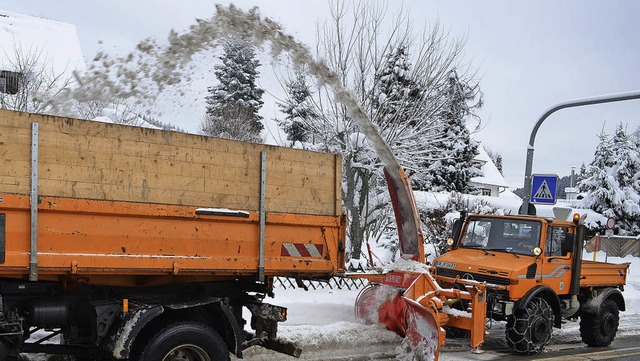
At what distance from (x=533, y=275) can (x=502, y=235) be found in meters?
0.97

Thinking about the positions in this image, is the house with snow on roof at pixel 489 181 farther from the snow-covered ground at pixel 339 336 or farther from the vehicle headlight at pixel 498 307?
the vehicle headlight at pixel 498 307

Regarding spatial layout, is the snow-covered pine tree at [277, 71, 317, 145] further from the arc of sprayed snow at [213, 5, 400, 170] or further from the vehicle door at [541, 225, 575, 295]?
the vehicle door at [541, 225, 575, 295]

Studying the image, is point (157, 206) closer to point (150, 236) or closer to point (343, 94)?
point (150, 236)

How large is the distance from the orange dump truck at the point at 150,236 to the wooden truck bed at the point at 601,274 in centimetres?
593

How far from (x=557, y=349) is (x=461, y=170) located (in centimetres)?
2818

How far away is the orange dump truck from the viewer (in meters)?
4.48

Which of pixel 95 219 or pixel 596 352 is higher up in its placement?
pixel 95 219

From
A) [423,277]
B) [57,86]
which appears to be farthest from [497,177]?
[423,277]

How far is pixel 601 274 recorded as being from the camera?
34.1 feet

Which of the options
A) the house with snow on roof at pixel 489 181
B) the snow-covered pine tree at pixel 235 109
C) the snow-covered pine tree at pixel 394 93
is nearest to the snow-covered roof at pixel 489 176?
the house with snow on roof at pixel 489 181

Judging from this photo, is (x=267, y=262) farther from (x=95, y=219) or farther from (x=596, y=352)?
(x=596, y=352)

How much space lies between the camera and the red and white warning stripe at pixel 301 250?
5.72 m

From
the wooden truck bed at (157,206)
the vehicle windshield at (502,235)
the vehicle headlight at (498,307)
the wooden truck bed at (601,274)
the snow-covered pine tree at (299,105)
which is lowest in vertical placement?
the vehicle headlight at (498,307)

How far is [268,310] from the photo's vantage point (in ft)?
19.7
